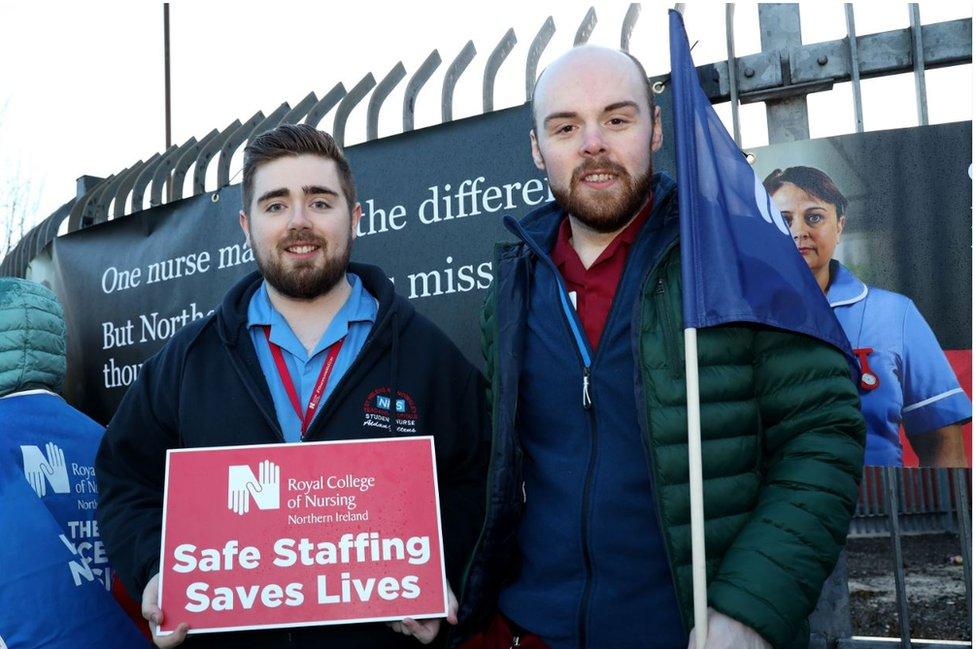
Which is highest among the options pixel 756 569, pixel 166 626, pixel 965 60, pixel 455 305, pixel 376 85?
pixel 376 85

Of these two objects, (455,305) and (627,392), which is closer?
(627,392)

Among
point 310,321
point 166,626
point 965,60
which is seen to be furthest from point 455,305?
point 965,60

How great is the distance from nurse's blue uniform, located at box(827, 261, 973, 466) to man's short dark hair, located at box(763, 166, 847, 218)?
9.2 inches

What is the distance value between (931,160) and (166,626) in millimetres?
2937

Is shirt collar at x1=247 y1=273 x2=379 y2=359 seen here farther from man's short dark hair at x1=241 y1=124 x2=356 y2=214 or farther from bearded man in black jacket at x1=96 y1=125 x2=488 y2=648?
man's short dark hair at x1=241 y1=124 x2=356 y2=214

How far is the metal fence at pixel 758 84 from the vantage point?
3.24 meters

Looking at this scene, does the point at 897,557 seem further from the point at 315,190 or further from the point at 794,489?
the point at 315,190

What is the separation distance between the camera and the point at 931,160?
307 cm

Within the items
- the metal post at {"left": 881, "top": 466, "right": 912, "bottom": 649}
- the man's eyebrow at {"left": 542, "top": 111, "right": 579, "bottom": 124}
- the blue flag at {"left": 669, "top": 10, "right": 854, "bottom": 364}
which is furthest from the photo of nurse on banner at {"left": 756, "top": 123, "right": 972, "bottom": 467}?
the man's eyebrow at {"left": 542, "top": 111, "right": 579, "bottom": 124}

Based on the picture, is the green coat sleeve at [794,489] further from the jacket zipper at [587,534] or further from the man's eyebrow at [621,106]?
the man's eyebrow at [621,106]

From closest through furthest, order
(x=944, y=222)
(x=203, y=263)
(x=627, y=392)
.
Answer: (x=627, y=392), (x=944, y=222), (x=203, y=263)

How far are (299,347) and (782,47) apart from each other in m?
2.24

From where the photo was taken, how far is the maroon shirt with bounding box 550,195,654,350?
2350 mm

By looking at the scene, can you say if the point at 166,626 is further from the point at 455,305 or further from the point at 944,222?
the point at 944,222
